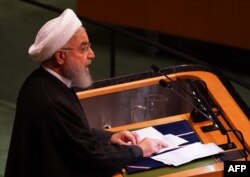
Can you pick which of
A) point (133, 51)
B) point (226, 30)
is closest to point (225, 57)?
point (226, 30)

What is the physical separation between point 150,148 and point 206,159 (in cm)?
26

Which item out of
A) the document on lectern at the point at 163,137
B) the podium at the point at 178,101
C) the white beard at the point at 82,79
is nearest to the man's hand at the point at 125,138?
the document on lectern at the point at 163,137

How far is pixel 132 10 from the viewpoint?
5.95 meters

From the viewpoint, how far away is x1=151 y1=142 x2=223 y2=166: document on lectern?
271 cm

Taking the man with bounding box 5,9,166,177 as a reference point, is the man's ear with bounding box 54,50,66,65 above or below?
above

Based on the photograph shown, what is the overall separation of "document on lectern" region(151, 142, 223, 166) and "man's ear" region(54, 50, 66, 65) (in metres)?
0.60

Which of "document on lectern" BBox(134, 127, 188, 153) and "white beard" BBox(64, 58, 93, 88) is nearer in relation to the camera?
"white beard" BBox(64, 58, 93, 88)

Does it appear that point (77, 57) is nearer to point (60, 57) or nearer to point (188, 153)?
point (60, 57)

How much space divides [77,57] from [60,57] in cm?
8

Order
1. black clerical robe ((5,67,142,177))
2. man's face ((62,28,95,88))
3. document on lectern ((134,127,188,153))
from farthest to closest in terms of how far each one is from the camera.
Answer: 1. document on lectern ((134,127,188,153))
2. man's face ((62,28,95,88))
3. black clerical robe ((5,67,142,177))

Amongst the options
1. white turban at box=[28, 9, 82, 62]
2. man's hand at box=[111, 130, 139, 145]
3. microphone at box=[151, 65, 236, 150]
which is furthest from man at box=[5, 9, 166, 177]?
microphone at box=[151, 65, 236, 150]

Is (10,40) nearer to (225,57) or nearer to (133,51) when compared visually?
(133,51)

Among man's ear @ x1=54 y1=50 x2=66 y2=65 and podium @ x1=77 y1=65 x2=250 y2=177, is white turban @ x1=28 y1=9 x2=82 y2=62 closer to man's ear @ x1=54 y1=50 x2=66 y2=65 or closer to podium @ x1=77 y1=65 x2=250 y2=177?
man's ear @ x1=54 y1=50 x2=66 y2=65

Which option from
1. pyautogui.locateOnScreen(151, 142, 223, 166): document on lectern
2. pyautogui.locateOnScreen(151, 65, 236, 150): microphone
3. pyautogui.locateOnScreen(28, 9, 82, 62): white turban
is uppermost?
pyautogui.locateOnScreen(28, 9, 82, 62): white turban
